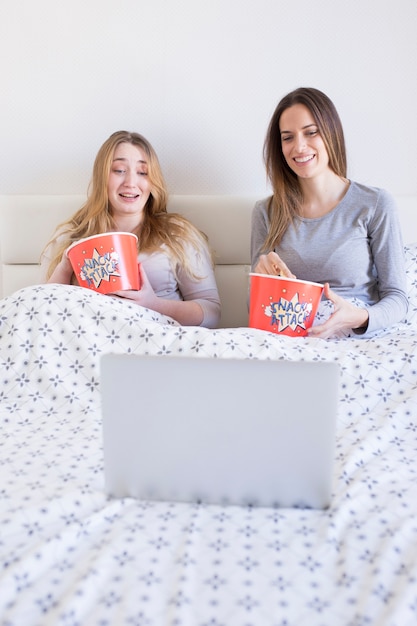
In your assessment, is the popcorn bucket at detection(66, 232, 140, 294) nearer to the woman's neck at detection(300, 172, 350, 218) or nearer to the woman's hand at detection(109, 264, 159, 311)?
the woman's hand at detection(109, 264, 159, 311)

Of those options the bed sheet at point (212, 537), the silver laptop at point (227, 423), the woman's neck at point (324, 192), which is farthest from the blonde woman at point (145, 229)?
the silver laptop at point (227, 423)

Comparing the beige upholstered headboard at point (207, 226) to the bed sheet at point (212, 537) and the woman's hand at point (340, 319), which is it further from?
the bed sheet at point (212, 537)

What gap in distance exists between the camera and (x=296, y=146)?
1.51 meters

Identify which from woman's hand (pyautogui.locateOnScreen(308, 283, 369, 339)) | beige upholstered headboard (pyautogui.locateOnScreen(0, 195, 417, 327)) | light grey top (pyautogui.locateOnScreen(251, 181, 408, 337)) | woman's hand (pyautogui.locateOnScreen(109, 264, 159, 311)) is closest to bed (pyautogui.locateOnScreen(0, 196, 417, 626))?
woman's hand (pyautogui.locateOnScreen(308, 283, 369, 339))

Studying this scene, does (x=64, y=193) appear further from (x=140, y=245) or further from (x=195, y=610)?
(x=195, y=610)

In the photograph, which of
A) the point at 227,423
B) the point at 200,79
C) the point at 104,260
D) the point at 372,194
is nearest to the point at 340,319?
the point at 372,194

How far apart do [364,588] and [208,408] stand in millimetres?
214

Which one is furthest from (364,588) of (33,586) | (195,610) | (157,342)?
(157,342)

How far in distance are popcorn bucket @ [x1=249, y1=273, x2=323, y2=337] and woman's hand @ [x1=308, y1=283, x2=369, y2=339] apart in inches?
2.1

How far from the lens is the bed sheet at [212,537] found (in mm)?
513

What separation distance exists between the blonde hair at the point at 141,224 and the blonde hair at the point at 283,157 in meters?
0.22

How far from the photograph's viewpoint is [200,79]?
1816mm

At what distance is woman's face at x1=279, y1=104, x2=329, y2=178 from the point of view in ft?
4.96

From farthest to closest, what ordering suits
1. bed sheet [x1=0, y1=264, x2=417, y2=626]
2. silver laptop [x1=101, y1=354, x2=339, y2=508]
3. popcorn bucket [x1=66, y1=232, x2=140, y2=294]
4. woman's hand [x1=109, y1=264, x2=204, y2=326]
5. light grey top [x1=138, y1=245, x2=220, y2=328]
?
light grey top [x1=138, y1=245, x2=220, y2=328]
woman's hand [x1=109, y1=264, x2=204, y2=326]
popcorn bucket [x1=66, y1=232, x2=140, y2=294]
silver laptop [x1=101, y1=354, x2=339, y2=508]
bed sheet [x1=0, y1=264, x2=417, y2=626]
